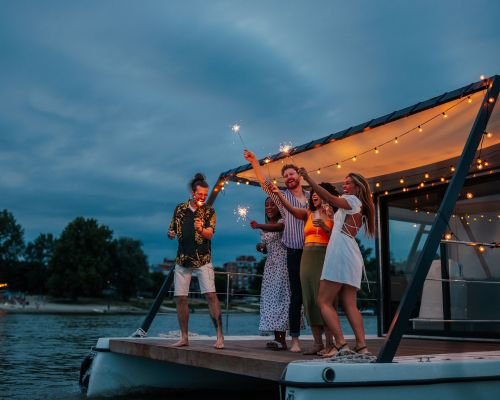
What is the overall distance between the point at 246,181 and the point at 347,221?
4.27 metres

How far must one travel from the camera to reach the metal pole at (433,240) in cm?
393

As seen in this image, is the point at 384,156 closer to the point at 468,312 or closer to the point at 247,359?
the point at 468,312

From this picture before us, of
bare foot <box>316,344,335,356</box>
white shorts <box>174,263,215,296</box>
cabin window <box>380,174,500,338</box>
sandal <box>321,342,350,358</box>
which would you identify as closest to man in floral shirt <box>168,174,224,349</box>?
white shorts <box>174,263,215,296</box>

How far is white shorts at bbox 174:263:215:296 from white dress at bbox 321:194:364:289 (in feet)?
5.19

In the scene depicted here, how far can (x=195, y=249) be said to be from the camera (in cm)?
563

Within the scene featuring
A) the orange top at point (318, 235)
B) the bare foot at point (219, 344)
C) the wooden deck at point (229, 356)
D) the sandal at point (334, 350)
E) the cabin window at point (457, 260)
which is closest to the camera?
the sandal at point (334, 350)

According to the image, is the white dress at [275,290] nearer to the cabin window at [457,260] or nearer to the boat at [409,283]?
the boat at [409,283]

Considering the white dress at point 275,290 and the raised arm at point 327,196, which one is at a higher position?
the raised arm at point 327,196

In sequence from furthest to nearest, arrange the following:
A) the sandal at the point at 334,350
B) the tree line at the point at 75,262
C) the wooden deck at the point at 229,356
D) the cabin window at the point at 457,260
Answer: the tree line at the point at 75,262 → the cabin window at the point at 457,260 → the wooden deck at the point at 229,356 → the sandal at the point at 334,350

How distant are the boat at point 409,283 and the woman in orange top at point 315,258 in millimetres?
392

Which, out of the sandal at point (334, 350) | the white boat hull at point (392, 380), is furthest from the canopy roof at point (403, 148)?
the sandal at point (334, 350)

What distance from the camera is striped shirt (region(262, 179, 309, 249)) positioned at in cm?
531

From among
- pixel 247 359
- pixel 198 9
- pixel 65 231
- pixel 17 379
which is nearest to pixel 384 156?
pixel 247 359

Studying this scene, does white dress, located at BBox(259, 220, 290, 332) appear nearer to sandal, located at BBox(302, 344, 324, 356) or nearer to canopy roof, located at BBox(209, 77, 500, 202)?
sandal, located at BBox(302, 344, 324, 356)
